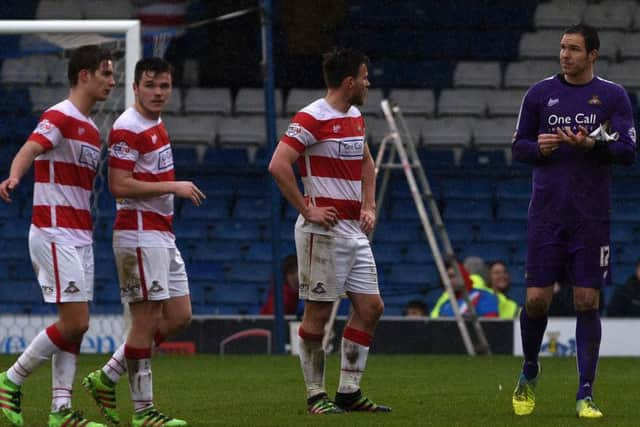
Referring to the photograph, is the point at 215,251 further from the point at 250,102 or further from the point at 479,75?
the point at 479,75

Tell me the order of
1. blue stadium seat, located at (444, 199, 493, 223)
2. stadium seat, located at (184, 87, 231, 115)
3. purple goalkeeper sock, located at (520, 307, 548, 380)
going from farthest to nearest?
stadium seat, located at (184, 87, 231, 115), blue stadium seat, located at (444, 199, 493, 223), purple goalkeeper sock, located at (520, 307, 548, 380)

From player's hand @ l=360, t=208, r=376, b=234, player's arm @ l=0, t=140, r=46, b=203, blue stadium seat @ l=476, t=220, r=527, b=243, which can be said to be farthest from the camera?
blue stadium seat @ l=476, t=220, r=527, b=243

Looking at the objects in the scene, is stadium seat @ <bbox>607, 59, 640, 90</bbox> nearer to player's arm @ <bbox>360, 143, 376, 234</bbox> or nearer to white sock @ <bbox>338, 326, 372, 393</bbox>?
player's arm @ <bbox>360, 143, 376, 234</bbox>

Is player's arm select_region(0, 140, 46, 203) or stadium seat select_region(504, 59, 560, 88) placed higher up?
player's arm select_region(0, 140, 46, 203)

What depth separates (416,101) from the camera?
20.2 meters

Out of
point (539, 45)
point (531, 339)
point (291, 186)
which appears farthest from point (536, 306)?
point (539, 45)

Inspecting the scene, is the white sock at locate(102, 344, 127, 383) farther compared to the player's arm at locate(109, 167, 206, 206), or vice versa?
the white sock at locate(102, 344, 127, 383)

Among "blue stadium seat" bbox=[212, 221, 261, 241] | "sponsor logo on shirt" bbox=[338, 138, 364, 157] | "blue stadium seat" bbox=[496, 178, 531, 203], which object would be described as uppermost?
"sponsor logo on shirt" bbox=[338, 138, 364, 157]

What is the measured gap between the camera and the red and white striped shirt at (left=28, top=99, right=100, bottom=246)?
257 inches

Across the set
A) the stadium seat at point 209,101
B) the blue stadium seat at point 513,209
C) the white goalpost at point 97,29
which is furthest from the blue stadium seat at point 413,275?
the white goalpost at point 97,29

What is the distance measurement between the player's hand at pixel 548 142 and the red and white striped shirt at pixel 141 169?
1.79 metres

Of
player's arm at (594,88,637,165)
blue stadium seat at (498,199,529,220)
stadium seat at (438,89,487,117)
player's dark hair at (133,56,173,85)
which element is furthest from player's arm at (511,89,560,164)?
stadium seat at (438,89,487,117)

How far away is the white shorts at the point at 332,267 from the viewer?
24.8 ft

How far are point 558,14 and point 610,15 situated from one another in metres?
0.84
